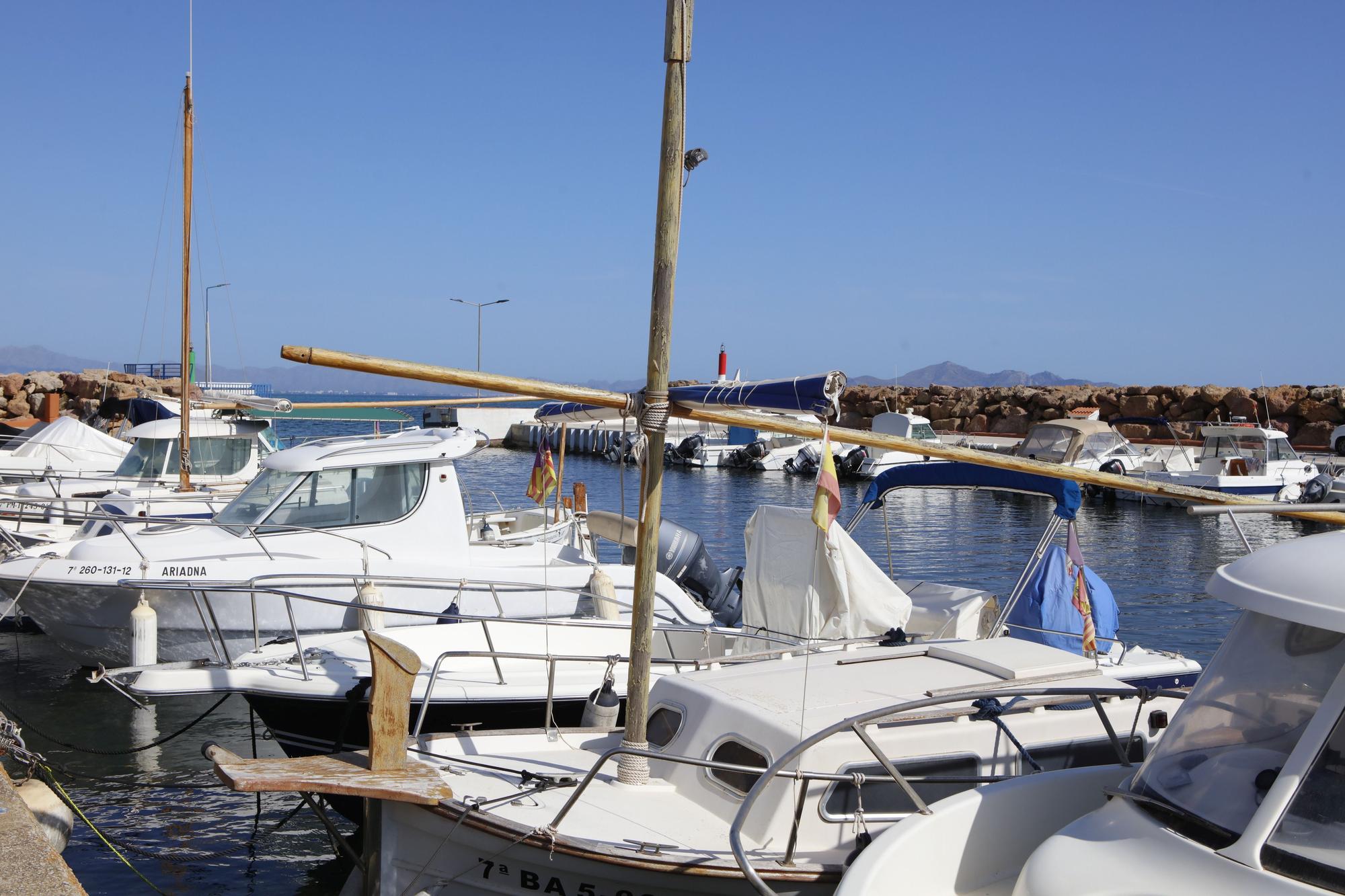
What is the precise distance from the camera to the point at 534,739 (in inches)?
321

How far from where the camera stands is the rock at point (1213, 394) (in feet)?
184

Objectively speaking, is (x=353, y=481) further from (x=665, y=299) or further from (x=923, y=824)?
(x=923, y=824)

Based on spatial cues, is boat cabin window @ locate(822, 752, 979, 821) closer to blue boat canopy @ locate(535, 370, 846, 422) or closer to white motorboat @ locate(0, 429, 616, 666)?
blue boat canopy @ locate(535, 370, 846, 422)

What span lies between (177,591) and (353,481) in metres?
2.29

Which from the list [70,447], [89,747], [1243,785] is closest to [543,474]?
[89,747]

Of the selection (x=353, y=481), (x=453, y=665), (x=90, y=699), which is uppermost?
(x=353, y=481)

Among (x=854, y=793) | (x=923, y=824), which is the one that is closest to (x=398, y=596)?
(x=854, y=793)

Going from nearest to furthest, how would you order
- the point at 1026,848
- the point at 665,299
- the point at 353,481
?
the point at 1026,848
the point at 665,299
the point at 353,481

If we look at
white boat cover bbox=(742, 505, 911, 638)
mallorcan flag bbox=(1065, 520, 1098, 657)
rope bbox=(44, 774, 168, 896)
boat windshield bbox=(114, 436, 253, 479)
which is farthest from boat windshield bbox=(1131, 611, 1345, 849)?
boat windshield bbox=(114, 436, 253, 479)

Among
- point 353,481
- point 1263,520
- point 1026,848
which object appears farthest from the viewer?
point 1263,520

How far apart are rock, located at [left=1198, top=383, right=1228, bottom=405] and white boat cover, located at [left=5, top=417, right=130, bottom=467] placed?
49.6 m

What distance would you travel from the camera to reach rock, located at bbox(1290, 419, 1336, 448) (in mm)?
52156

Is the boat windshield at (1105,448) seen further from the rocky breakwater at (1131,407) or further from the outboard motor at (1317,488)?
the rocky breakwater at (1131,407)

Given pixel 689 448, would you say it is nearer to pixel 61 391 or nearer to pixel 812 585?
pixel 61 391
